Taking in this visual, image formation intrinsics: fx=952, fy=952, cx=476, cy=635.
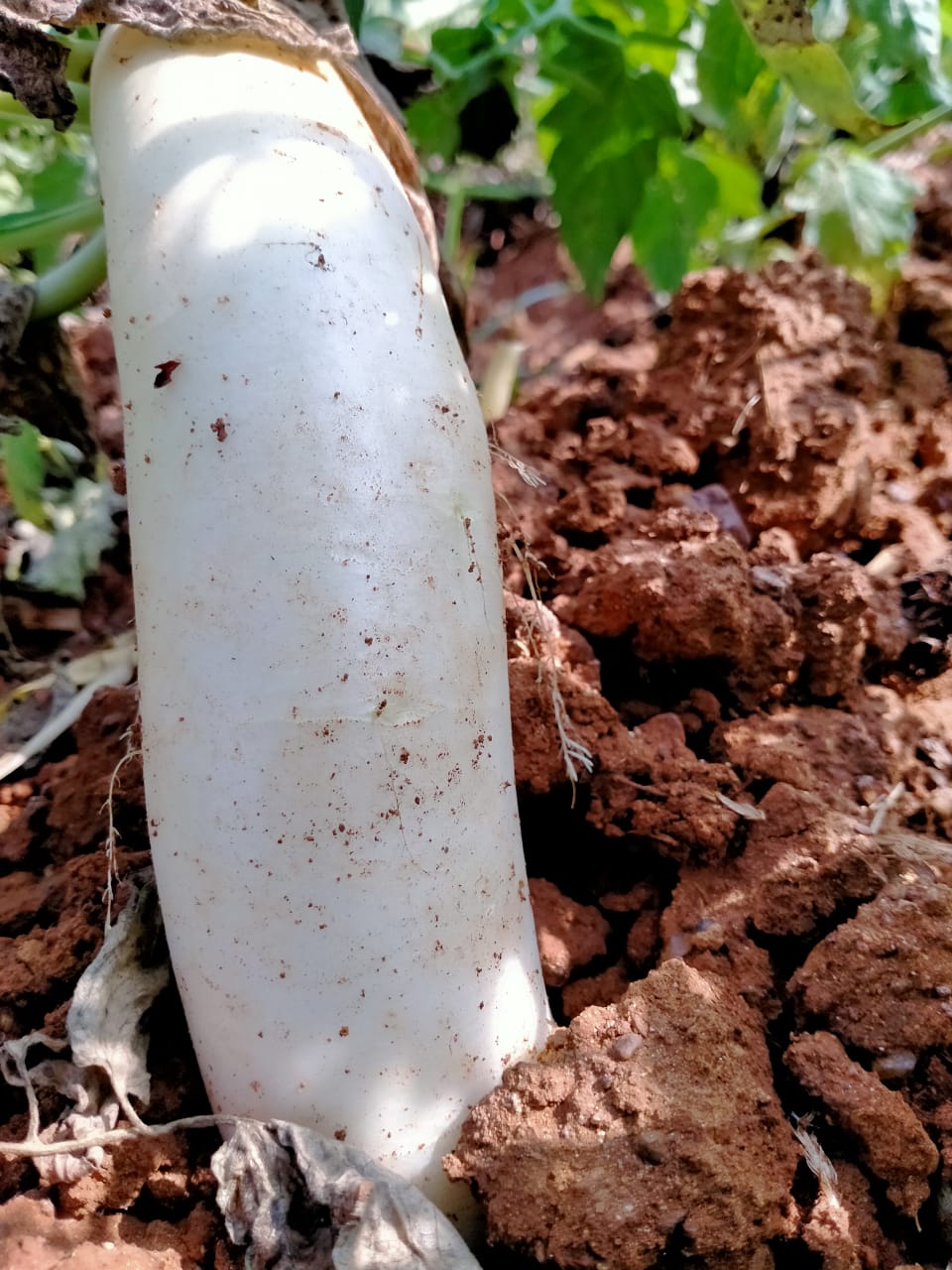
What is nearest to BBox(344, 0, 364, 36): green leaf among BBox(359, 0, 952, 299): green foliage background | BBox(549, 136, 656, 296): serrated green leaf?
BBox(359, 0, 952, 299): green foliage background

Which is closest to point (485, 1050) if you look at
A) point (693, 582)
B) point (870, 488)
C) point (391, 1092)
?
point (391, 1092)

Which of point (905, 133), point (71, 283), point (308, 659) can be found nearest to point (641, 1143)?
point (308, 659)

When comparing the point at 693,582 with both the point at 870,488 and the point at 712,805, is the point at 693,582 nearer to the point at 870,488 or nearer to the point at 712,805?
the point at 712,805

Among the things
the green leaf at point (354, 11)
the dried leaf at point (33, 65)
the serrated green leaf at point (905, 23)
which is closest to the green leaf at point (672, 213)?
the serrated green leaf at point (905, 23)

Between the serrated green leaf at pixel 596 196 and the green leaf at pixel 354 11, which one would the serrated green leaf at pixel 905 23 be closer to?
the serrated green leaf at pixel 596 196

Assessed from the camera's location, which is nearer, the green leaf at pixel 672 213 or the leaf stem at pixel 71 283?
the leaf stem at pixel 71 283
